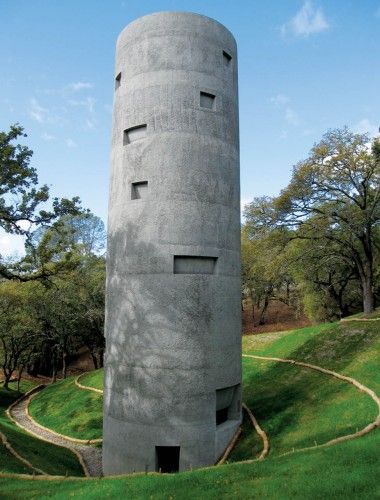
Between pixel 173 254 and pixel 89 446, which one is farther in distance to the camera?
pixel 89 446

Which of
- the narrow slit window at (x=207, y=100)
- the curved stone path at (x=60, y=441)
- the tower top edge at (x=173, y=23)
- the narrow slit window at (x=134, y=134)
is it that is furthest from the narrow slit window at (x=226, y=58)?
Result: the curved stone path at (x=60, y=441)

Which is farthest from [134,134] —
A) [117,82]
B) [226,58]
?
[226,58]

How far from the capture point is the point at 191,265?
48.2 ft

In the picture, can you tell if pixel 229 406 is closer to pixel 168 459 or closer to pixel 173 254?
pixel 168 459

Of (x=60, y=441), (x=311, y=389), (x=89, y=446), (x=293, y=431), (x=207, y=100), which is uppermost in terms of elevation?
(x=207, y=100)

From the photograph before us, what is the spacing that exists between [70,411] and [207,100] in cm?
1937

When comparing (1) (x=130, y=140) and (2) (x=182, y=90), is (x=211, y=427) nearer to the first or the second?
(1) (x=130, y=140)

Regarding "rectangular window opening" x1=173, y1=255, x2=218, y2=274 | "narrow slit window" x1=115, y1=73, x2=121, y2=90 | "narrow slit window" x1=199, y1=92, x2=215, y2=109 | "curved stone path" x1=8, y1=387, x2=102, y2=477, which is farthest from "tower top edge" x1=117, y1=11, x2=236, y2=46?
"curved stone path" x1=8, y1=387, x2=102, y2=477

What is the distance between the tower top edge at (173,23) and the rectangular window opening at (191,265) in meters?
8.58

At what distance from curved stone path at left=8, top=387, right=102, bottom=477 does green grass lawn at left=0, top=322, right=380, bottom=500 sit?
0.85 m

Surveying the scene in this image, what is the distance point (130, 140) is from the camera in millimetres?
15984

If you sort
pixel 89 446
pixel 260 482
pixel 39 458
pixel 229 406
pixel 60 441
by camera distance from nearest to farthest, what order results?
pixel 260 482 → pixel 229 406 → pixel 39 458 → pixel 89 446 → pixel 60 441

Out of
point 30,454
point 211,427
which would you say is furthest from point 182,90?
point 30,454

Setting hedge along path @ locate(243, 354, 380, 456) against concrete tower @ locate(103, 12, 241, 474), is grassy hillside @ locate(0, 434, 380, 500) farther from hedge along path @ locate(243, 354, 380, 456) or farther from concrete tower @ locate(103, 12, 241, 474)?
concrete tower @ locate(103, 12, 241, 474)
